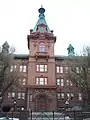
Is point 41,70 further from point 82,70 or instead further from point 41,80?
point 82,70

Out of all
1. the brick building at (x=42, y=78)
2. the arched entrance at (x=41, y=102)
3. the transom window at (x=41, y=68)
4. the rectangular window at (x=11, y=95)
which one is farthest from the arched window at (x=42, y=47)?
the rectangular window at (x=11, y=95)

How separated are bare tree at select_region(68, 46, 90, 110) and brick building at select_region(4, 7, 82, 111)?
27.4 ft

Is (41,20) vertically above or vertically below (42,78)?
above

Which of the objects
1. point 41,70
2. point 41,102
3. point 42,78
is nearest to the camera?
point 41,102

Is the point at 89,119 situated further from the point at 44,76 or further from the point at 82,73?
the point at 44,76

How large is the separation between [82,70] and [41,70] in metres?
14.0

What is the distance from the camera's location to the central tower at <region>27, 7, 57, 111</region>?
50344mm

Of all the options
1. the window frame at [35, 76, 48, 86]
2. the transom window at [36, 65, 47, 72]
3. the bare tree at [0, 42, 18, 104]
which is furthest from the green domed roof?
the bare tree at [0, 42, 18, 104]

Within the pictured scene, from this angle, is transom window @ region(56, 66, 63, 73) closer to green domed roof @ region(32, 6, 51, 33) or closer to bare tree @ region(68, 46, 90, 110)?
green domed roof @ region(32, 6, 51, 33)

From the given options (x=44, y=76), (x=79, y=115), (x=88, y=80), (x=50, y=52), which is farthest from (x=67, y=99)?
(x=79, y=115)

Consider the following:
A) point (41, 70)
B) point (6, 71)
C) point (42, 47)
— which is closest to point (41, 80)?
point (41, 70)

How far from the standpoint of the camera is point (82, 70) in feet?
137

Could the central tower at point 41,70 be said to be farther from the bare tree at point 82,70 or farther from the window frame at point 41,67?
the bare tree at point 82,70

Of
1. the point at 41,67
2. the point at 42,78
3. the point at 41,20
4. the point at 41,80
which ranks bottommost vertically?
the point at 41,80
